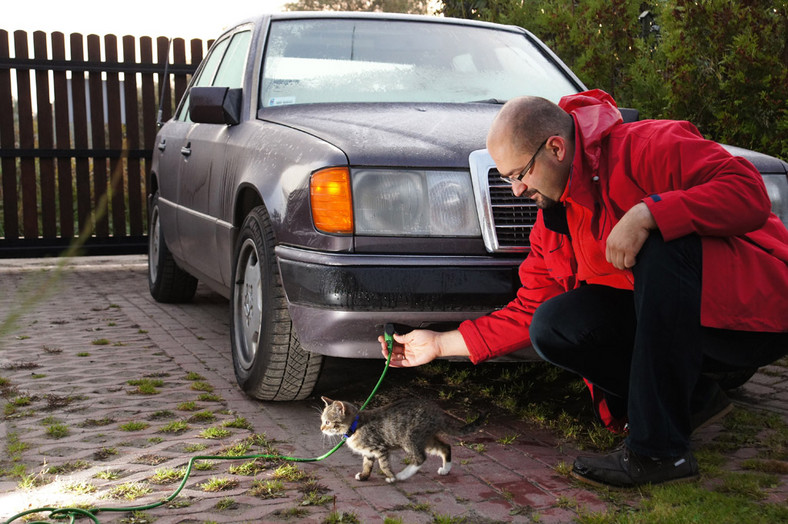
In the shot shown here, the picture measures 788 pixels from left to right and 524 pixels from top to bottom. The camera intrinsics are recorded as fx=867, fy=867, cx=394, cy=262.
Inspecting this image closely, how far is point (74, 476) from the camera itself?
326 centimetres

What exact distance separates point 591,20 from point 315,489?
5493 mm

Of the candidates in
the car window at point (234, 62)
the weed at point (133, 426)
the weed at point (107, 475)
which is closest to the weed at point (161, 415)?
the weed at point (133, 426)

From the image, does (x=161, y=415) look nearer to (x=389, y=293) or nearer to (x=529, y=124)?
(x=389, y=293)

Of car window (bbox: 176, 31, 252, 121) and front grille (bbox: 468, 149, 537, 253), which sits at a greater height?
car window (bbox: 176, 31, 252, 121)

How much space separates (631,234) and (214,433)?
2011 millimetres

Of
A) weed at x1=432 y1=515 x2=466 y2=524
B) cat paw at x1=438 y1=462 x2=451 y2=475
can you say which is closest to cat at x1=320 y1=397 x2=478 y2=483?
cat paw at x1=438 y1=462 x2=451 y2=475

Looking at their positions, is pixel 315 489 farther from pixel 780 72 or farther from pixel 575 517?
pixel 780 72

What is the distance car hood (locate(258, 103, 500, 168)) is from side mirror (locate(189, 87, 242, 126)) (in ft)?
0.85

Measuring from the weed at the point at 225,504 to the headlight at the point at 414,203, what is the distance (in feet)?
3.83

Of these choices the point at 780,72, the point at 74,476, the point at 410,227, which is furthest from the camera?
the point at 780,72

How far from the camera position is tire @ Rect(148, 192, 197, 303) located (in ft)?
23.3

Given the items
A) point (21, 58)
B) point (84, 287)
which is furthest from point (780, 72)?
point (21, 58)

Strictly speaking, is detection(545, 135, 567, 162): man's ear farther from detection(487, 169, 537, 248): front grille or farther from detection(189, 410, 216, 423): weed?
detection(189, 410, 216, 423): weed

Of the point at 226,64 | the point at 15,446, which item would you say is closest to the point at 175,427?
the point at 15,446
